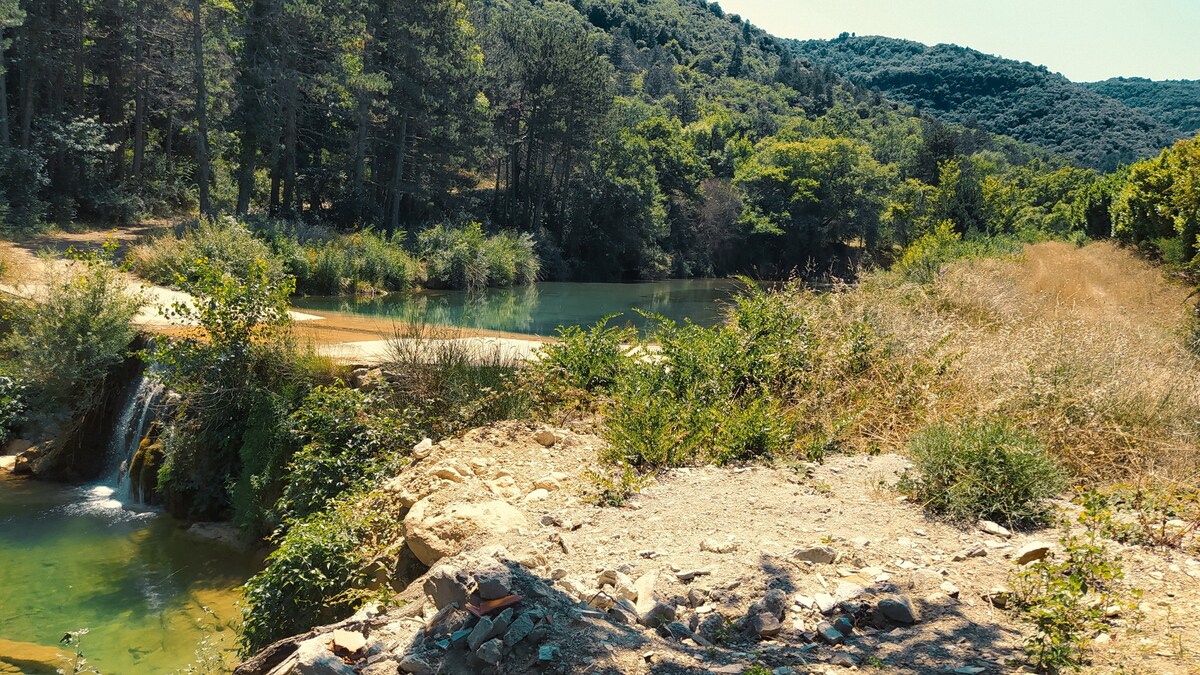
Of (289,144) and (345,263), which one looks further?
(289,144)

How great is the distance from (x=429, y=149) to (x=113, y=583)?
1101 inches

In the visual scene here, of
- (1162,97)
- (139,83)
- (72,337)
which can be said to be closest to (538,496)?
(72,337)

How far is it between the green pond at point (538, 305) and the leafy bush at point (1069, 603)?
34.1 feet

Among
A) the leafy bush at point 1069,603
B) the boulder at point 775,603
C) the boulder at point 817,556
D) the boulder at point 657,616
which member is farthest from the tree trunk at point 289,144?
the leafy bush at point 1069,603

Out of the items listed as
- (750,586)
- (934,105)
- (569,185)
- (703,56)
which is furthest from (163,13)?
(934,105)

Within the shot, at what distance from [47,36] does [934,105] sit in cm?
15255

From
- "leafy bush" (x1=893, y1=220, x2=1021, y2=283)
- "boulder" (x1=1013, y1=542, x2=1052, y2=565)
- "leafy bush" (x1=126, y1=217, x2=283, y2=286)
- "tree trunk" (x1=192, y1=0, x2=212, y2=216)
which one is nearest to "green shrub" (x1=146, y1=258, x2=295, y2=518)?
"boulder" (x1=1013, y1=542, x2=1052, y2=565)

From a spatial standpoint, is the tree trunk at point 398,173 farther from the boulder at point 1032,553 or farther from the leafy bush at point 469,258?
the boulder at point 1032,553

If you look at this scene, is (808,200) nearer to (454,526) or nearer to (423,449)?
(423,449)

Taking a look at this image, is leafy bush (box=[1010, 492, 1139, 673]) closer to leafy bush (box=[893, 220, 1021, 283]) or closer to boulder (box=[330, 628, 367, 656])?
boulder (box=[330, 628, 367, 656])

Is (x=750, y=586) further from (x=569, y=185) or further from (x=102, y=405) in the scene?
(x=569, y=185)

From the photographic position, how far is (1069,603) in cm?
315

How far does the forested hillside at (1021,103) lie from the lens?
381ft

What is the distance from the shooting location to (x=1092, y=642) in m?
3.14
